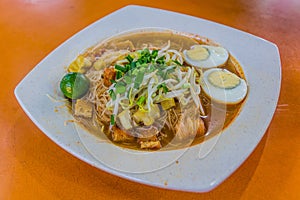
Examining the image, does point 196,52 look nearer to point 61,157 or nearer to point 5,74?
point 61,157

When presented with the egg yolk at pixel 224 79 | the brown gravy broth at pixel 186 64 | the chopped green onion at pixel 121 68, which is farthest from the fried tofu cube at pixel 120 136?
Result: the egg yolk at pixel 224 79

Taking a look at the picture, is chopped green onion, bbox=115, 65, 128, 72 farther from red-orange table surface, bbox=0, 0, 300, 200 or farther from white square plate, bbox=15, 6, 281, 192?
red-orange table surface, bbox=0, 0, 300, 200

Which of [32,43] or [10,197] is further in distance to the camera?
Answer: [32,43]

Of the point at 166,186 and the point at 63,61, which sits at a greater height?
the point at 63,61

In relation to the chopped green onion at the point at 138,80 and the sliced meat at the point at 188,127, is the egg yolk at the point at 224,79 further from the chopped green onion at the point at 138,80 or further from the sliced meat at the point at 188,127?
the chopped green onion at the point at 138,80

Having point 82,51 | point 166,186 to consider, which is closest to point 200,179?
point 166,186

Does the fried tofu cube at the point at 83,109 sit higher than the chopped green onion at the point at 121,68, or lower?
lower

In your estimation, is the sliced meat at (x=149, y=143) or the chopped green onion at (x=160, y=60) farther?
the chopped green onion at (x=160, y=60)
